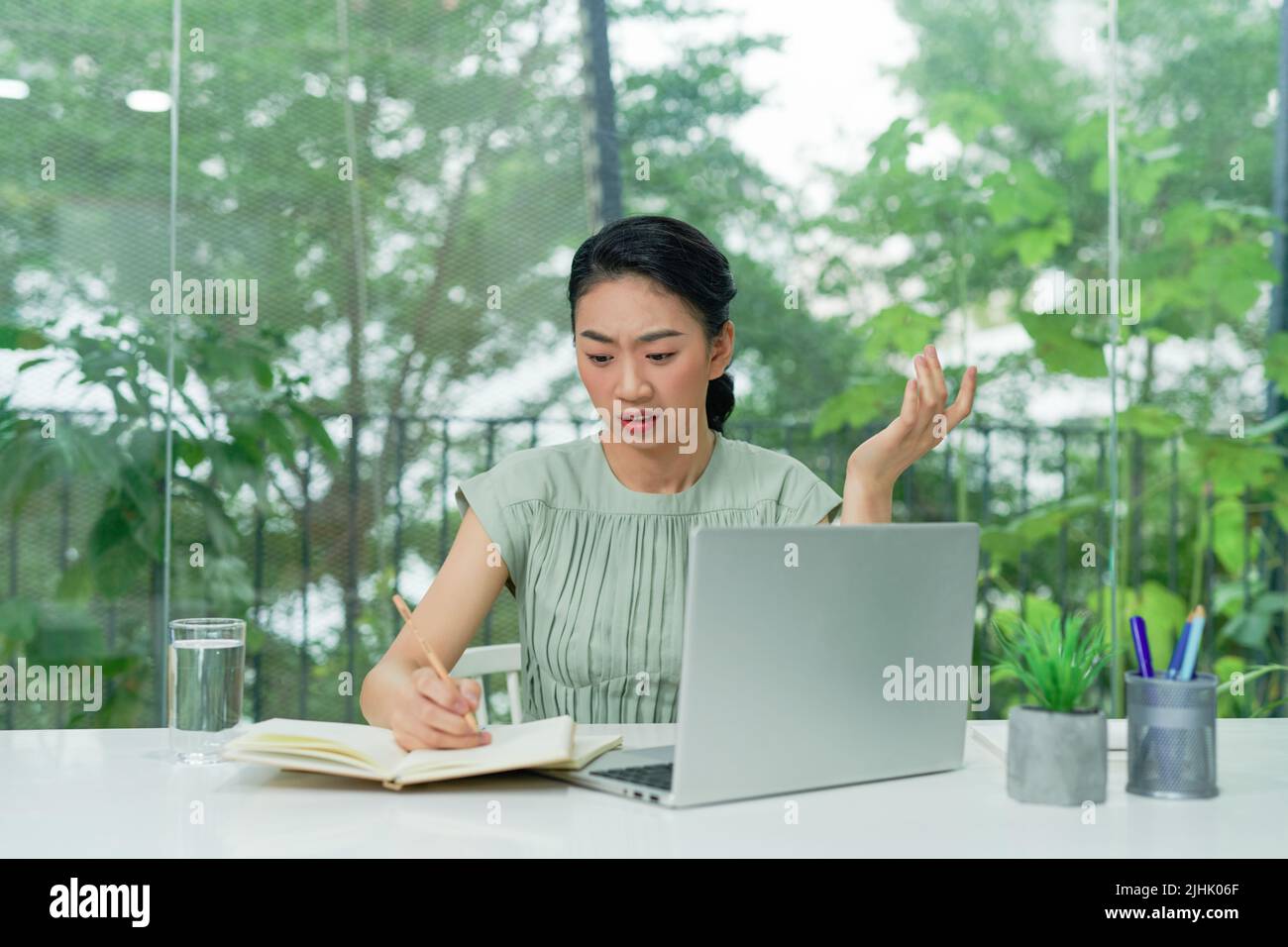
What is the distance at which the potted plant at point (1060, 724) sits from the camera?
1.08 metres

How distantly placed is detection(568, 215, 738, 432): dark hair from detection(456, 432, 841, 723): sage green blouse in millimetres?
231

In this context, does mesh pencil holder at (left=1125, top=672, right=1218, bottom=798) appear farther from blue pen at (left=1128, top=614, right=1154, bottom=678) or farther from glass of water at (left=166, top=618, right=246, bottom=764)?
glass of water at (left=166, top=618, right=246, bottom=764)

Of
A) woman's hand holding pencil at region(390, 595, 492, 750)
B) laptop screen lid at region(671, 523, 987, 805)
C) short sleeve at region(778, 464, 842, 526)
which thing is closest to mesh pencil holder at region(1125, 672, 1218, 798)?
laptop screen lid at region(671, 523, 987, 805)

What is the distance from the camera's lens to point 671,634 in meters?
1.77

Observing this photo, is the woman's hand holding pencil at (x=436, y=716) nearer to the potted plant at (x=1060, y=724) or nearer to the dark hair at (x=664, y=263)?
the potted plant at (x=1060, y=724)

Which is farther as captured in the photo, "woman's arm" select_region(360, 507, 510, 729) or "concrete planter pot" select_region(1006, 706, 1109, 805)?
"woman's arm" select_region(360, 507, 510, 729)

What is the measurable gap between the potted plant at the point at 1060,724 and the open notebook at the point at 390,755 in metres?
0.40

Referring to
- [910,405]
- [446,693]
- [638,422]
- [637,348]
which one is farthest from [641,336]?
[446,693]

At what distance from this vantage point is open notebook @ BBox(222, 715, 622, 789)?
111 centimetres

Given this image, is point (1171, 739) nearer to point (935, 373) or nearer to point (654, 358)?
point (935, 373)
